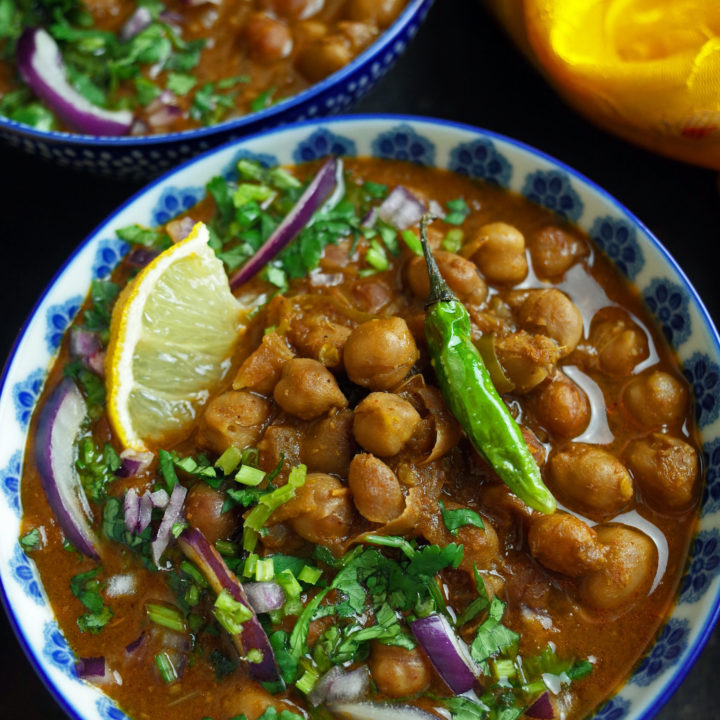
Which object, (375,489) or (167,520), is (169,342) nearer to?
(167,520)

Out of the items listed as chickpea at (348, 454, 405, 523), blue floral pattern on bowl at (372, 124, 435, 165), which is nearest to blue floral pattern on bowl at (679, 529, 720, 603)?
chickpea at (348, 454, 405, 523)

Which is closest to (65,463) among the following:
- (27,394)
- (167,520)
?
(27,394)

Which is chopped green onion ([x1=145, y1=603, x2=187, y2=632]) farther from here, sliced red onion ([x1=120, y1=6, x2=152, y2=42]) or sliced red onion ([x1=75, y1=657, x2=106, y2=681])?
sliced red onion ([x1=120, y1=6, x2=152, y2=42])

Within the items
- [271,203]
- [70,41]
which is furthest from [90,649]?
[70,41]

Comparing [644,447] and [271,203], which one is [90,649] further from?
[644,447]

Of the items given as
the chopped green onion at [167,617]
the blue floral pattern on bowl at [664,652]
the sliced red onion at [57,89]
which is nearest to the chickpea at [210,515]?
the chopped green onion at [167,617]

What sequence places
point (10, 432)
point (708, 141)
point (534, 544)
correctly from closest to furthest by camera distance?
point (534, 544) → point (10, 432) → point (708, 141)
